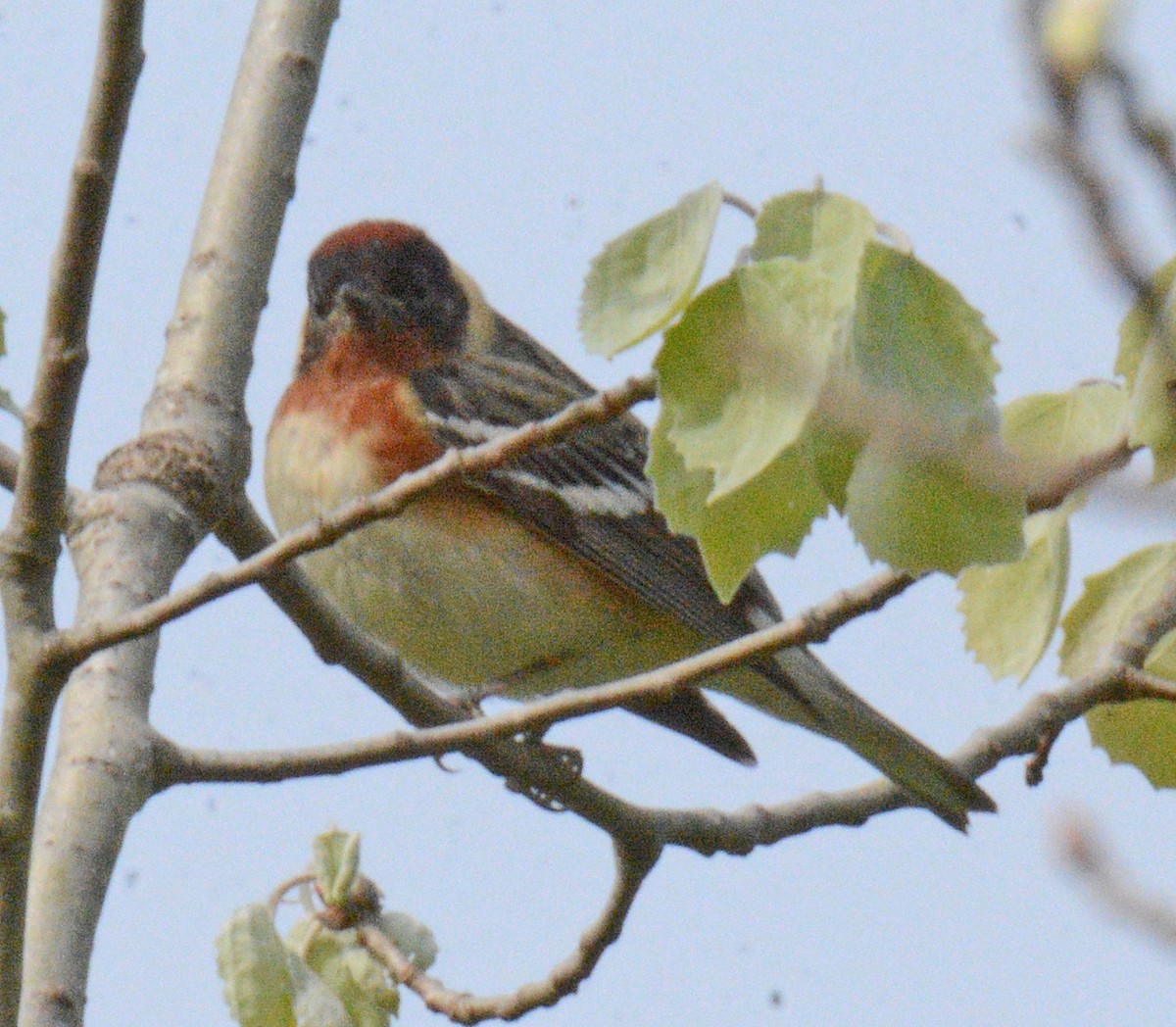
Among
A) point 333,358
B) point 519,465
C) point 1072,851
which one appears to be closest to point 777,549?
point 1072,851

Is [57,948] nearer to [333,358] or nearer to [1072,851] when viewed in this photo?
[1072,851]

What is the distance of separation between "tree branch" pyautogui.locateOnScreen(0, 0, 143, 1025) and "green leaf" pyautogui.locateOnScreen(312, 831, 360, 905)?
1344mm

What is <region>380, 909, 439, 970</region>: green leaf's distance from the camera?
3.71 m

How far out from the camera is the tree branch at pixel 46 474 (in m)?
2.12

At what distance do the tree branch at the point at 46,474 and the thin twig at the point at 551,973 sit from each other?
1547mm

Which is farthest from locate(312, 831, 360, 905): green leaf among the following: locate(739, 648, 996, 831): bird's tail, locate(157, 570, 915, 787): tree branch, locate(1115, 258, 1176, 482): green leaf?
locate(1115, 258, 1176, 482): green leaf

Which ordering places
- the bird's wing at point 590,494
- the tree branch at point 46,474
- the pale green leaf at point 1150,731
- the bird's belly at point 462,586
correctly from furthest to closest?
the bird's wing at point 590,494, the bird's belly at point 462,586, the pale green leaf at point 1150,731, the tree branch at point 46,474

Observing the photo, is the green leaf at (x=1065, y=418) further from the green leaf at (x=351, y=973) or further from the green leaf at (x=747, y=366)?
the green leaf at (x=351, y=973)

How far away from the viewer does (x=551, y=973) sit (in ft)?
12.4

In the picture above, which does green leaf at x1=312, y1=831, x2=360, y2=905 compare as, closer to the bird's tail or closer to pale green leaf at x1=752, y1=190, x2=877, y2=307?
the bird's tail

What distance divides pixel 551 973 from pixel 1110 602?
1.47m

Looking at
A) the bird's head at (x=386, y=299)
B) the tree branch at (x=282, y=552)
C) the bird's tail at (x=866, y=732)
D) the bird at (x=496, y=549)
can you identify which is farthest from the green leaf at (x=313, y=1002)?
the bird's head at (x=386, y=299)

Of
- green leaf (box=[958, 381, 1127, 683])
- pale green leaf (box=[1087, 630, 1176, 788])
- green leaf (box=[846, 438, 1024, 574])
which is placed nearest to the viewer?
green leaf (box=[846, 438, 1024, 574])

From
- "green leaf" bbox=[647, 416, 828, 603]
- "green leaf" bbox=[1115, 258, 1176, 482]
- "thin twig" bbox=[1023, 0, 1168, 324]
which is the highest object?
"thin twig" bbox=[1023, 0, 1168, 324]
